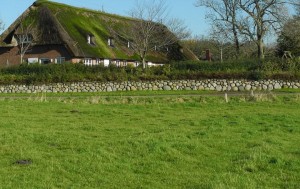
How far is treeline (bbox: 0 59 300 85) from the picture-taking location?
3419cm

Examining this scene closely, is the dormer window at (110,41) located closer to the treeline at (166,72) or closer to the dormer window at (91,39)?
the dormer window at (91,39)

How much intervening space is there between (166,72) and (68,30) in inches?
751

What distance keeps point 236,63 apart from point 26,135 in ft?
88.6

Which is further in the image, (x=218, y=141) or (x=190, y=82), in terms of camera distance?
(x=190, y=82)

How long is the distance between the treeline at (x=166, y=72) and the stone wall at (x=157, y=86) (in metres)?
0.38

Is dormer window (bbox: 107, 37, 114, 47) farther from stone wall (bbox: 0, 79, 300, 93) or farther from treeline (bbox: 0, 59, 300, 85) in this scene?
stone wall (bbox: 0, 79, 300, 93)

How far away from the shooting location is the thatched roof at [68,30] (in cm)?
4916

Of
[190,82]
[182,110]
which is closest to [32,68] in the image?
[190,82]

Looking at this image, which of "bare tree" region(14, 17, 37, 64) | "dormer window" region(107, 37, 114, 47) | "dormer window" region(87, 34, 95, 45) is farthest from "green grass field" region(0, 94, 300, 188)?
"dormer window" region(107, 37, 114, 47)

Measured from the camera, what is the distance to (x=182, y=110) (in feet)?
59.4

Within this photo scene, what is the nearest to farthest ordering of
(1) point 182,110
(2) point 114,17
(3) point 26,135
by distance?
(3) point 26,135, (1) point 182,110, (2) point 114,17

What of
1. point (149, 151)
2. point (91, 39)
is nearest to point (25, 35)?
point (91, 39)

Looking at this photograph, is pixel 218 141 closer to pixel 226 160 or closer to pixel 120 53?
pixel 226 160

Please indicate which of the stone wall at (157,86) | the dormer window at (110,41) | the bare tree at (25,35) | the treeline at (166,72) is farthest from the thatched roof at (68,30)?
the stone wall at (157,86)
